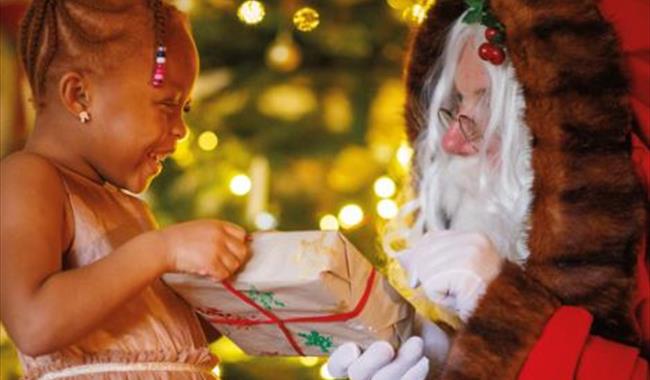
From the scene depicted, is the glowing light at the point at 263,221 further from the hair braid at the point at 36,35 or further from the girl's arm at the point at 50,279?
the girl's arm at the point at 50,279

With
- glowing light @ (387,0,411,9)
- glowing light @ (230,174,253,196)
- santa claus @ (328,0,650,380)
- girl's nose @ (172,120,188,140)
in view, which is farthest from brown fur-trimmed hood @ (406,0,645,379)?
glowing light @ (230,174,253,196)

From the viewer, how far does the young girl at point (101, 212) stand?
1.09 meters

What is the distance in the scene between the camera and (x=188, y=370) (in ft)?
3.98

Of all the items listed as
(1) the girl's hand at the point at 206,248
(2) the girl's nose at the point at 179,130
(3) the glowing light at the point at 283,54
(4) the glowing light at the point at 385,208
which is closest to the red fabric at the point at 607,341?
(1) the girl's hand at the point at 206,248

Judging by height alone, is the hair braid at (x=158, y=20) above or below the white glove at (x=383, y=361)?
above

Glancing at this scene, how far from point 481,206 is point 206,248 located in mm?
430

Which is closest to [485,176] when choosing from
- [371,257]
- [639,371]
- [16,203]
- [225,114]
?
[639,371]

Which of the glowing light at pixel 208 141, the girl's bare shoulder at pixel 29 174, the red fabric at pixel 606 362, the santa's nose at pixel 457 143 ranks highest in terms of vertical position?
the girl's bare shoulder at pixel 29 174

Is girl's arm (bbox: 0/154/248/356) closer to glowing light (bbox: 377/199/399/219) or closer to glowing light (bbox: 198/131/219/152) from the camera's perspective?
glowing light (bbox: 377/199/399/219)

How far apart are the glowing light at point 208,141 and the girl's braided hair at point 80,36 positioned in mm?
937

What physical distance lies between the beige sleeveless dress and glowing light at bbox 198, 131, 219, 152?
36.7 inches

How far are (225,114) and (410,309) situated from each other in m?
1.07

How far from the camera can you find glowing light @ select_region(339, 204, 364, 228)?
2.19m

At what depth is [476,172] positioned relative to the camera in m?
1.38
